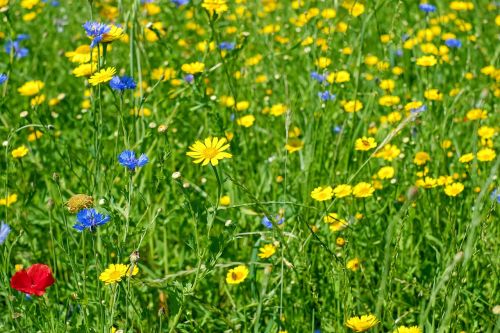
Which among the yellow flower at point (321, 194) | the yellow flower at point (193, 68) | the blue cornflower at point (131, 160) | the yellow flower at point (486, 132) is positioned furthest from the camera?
the yellow flower at point (193, 68)

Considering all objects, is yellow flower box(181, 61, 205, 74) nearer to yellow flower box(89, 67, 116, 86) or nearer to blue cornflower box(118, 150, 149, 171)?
yellow flower box(89, 67, 116, 86)

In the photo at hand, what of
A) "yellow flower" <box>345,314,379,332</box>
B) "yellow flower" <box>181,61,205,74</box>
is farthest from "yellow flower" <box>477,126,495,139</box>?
"yellow flower" <box>345,314,379,332</box>

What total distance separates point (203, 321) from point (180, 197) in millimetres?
737

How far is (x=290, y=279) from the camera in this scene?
2201mm

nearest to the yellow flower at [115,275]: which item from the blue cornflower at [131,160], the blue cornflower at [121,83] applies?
the blue cornflower at [131,160]

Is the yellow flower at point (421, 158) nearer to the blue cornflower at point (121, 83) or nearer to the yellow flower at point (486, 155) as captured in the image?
the yellow flower at point (486, 155)

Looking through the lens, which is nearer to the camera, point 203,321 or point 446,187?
point 203,321

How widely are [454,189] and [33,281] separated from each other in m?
1.28

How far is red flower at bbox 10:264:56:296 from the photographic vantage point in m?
1.72

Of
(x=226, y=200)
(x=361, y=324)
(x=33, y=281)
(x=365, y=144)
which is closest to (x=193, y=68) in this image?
(x=226, y=200)

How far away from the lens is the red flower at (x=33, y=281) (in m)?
1.72

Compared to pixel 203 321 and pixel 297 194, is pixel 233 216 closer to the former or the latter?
pixel 297 194

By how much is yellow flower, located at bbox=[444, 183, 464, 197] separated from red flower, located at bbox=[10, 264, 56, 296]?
1.21 meters

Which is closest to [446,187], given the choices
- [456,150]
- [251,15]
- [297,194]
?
[456,150]
